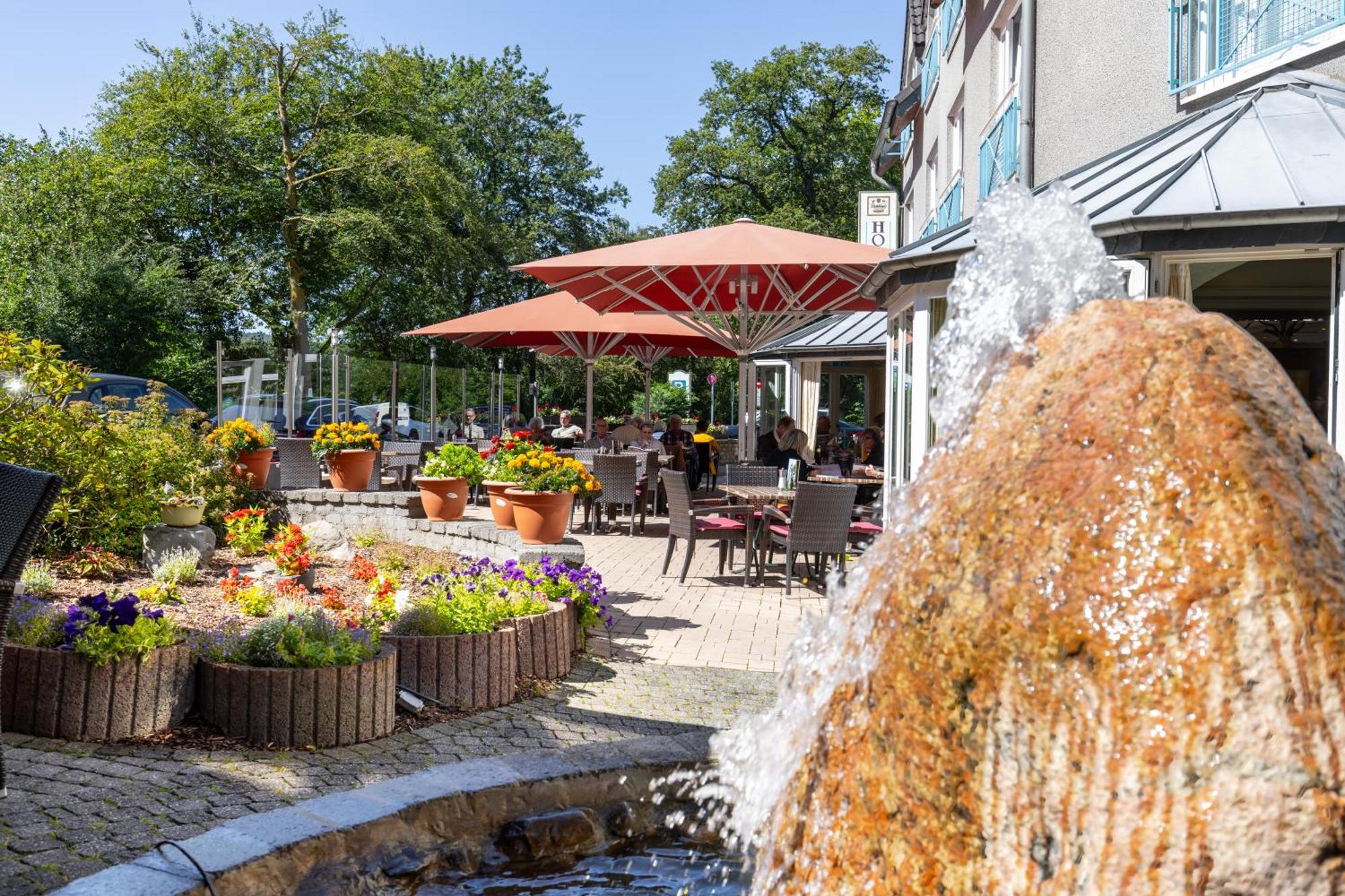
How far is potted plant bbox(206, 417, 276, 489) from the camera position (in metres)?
10.1

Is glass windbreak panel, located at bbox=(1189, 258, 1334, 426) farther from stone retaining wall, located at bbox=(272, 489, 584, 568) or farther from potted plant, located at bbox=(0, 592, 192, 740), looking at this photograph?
potted plant, located at bbox=(0, 592, 192, 740)

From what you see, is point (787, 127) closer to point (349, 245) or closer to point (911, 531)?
point (349, 245)

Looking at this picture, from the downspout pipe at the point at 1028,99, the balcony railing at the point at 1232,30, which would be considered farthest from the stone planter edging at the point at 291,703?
the downspout pipe at the point at 1028,99

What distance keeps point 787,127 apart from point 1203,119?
122 feet

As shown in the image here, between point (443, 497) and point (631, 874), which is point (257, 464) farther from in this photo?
point (631, 874)

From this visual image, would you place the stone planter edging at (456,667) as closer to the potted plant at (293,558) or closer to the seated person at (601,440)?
the potted plant at (293,558)

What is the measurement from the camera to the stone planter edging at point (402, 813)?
254 cm

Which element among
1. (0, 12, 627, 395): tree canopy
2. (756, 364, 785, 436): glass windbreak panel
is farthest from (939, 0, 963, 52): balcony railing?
(0, 12, 627, 395): tree canopy

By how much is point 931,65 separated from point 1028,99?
8.83m

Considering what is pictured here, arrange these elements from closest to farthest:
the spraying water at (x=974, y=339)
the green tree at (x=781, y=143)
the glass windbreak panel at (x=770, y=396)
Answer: the spraying water at (x=974, y=339), the glass windbreak panel at (x=770, y=396), the green tree at (x=781, y=143)

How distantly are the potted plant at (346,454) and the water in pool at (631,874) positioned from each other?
306 inches

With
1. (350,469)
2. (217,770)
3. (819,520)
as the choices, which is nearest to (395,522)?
(350,469)

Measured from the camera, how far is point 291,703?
4164 mm

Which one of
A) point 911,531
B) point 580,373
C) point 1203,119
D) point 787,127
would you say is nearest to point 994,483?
point 911,531
